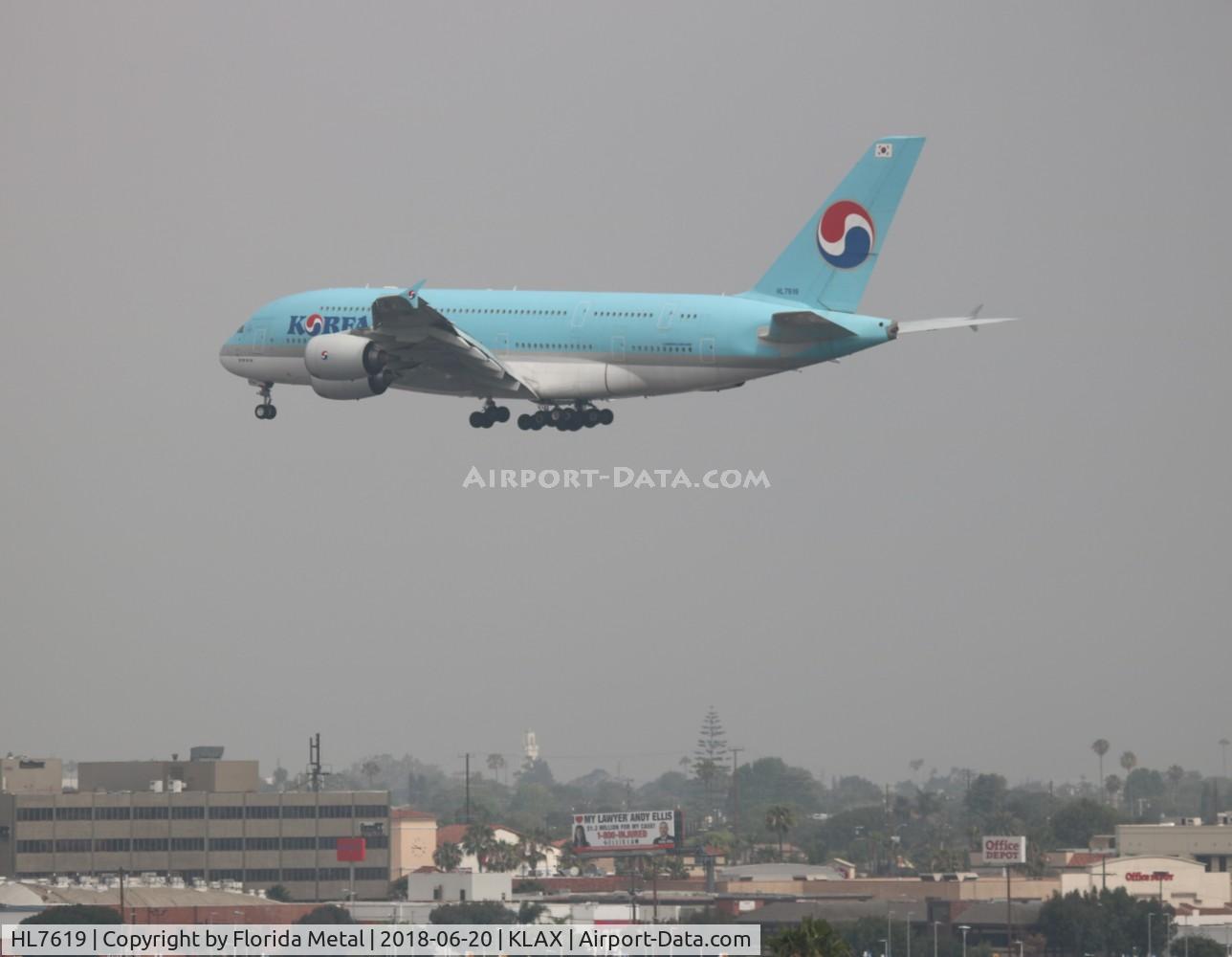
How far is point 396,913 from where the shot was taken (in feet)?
436

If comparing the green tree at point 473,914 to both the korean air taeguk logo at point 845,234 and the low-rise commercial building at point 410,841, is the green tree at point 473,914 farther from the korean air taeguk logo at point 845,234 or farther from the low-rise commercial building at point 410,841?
the korean air taeguk logo at point 845,234

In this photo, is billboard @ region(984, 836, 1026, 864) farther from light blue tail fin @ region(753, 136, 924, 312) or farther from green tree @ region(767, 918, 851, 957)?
green tree @ region(767, 918, 851, 957)

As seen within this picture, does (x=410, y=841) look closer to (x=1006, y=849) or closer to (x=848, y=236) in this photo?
(x=1006, y=849)

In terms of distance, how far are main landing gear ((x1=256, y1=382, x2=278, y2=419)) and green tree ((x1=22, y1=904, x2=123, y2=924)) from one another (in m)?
23.3

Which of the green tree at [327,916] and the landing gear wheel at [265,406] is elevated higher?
the landing gear wheel at [265,406]

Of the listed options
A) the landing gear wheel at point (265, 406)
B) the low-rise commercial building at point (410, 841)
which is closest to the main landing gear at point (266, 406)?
the landing gear wheel at point (265, 406)

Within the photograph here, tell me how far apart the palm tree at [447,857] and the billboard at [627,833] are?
9.41 metres

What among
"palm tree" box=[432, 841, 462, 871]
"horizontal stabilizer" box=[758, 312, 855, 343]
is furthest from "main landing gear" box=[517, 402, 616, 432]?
"palm tree" box=[432, 841, 462, 871]

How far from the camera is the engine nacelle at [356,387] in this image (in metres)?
102

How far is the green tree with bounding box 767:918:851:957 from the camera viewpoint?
2594 inches

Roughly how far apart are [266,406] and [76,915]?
2477 centimetres

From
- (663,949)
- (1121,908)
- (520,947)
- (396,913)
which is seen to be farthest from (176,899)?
(1121,908)

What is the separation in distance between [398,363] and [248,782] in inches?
2943

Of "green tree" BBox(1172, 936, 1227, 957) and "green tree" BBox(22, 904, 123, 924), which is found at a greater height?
"green tree" BBox(22, 904, 123, 924)
